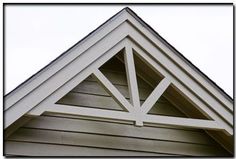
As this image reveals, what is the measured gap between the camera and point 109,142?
4406 millimetres

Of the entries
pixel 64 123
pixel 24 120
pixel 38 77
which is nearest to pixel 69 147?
pixel 64 123

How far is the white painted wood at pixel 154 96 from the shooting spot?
→ 4158 mm

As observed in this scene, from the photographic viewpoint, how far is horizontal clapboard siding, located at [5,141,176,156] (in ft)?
13.3

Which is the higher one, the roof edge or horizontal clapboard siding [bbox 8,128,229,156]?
the roof edge

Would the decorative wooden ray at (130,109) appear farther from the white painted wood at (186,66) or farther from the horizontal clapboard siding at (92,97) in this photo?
the horizontal clapboard siding at (92,97)

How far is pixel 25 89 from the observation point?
3.74 metres

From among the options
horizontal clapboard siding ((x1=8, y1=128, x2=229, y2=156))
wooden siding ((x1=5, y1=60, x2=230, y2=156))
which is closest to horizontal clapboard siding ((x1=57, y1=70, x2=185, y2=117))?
wooden siding ((x1=5, y1=60, x2=230, y2=156))

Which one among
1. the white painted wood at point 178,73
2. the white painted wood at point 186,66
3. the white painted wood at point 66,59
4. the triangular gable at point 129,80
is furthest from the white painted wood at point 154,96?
the white painted wood at point 66,59

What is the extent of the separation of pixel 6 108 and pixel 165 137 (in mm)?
1821

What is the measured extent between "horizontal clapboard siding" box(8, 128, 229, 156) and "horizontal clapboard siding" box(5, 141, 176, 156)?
0.12 feet

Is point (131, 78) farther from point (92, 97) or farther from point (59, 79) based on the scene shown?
point (59, 79)

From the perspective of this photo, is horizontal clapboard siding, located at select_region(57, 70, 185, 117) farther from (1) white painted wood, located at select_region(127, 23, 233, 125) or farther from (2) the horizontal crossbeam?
(1) white painted wood, located at select_region(127, 23, 233, 125)

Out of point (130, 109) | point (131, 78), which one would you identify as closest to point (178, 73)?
point (131, 78)

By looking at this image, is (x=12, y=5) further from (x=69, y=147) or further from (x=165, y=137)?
(x=165, y=137)
